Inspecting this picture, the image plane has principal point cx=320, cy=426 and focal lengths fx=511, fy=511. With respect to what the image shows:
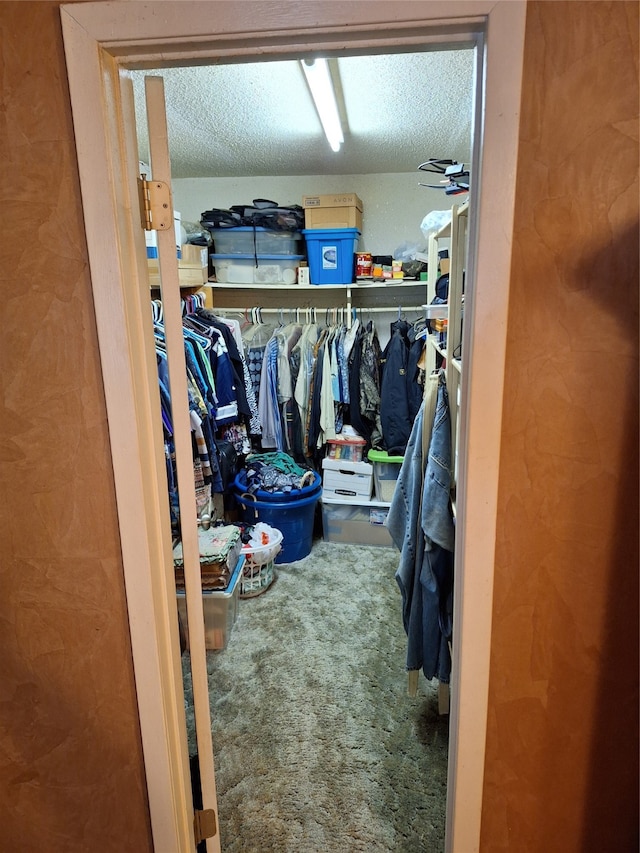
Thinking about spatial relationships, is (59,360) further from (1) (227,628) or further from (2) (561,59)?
(1) (227,628)

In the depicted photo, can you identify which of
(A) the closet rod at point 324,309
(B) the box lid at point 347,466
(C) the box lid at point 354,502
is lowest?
(C) the box lid at point 354,502

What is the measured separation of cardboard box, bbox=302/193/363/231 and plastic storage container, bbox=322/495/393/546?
183 centimetres

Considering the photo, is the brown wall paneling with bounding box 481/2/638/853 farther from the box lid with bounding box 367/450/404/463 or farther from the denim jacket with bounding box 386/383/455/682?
the box lid with bounding box 367/450/404/463

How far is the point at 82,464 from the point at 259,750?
4.75 ft

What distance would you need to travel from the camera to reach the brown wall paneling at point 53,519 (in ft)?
3.02

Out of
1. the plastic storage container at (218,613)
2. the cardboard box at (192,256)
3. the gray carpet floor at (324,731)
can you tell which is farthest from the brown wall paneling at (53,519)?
the cardboard box at (192,256)

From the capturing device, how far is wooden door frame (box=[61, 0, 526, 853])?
33.3 inches

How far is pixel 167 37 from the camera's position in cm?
88

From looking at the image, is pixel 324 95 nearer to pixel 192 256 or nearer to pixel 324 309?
pixel 192 256

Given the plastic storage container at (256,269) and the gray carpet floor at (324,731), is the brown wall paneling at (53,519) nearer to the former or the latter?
the gray carpet floor at (324,731)

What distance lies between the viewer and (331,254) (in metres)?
3.43

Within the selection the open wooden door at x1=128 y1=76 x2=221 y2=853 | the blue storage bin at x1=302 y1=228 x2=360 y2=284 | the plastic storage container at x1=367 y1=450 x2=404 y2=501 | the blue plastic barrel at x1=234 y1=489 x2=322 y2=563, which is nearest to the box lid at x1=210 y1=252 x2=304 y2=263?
the blue storage bin at x1=302 y1=228 x2=360 y2=284

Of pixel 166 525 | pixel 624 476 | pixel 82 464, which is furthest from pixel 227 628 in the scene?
pixel 624 476

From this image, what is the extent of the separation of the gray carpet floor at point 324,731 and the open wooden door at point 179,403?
17.5 inches
